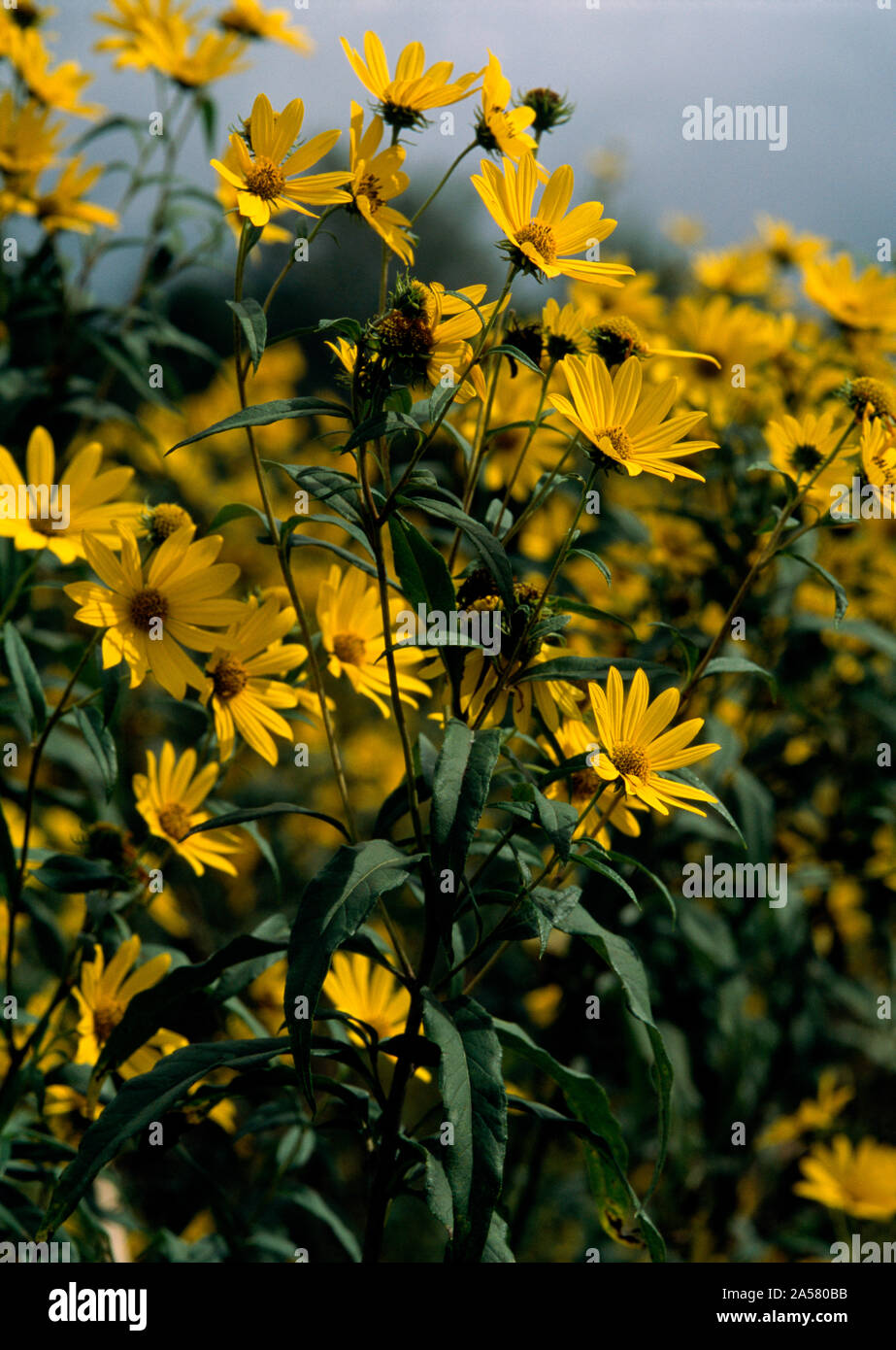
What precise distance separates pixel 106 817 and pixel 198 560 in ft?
1.89

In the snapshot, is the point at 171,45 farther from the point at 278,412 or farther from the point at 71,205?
the point at 278,412

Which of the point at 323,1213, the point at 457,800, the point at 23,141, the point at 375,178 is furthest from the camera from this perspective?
the point at 23,141

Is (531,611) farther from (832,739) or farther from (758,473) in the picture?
(832,739)

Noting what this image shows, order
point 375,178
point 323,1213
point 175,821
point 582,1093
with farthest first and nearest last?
point 323,1213, point 175,821, point 582,1093, point 375,178

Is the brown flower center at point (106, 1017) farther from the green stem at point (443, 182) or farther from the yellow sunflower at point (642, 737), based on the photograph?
the green stem at point (443, 182)

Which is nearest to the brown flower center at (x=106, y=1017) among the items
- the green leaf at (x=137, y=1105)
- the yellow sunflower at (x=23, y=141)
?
the green leaf at (x=137, y=1105)

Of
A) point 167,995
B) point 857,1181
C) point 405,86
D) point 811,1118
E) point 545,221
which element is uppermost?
point 405,86

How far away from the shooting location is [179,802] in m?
1.41

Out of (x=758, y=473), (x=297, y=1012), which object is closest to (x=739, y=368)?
(x=758, y=473)

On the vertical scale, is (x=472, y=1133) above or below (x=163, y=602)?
below

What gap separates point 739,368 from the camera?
1.95m

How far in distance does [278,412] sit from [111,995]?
79cm

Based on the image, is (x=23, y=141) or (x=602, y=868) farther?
(x=23, y=141)

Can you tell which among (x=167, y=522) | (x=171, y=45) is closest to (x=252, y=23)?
(x=171, y=45)
